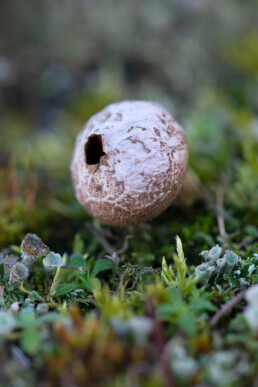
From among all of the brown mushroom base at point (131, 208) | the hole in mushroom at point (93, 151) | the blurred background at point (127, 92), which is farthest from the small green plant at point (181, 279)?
the hole in mushroom at point (93, 151)

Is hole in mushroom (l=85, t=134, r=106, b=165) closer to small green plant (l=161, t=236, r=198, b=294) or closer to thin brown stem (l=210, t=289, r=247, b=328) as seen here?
small green plant (l=161, t=236, r=198, b=294)

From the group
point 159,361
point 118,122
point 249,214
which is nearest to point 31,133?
point 118,122

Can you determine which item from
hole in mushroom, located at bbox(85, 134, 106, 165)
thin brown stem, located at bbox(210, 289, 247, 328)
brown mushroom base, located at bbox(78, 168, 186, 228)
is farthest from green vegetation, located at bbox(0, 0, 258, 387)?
hole in mushroom, located at bbox(85, 134, 106, 165)

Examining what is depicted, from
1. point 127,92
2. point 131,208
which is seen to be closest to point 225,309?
point 131,208

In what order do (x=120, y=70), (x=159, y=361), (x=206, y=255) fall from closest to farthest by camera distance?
(x=159, y=361)
(x=206, y=255)
(x=120, y=70)

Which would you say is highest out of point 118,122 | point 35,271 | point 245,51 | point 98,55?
point 98,55

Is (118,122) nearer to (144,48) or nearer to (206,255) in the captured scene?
(206,255)
